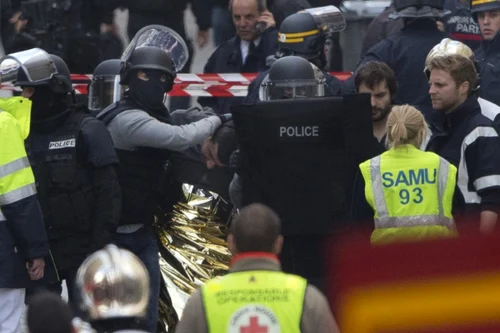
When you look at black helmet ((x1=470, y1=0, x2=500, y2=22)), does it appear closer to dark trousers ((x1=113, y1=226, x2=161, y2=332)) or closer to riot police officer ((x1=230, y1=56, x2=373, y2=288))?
riot police officer ((x1=230, y1=56, x2=373, y2=288))

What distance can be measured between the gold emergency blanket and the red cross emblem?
3.74m

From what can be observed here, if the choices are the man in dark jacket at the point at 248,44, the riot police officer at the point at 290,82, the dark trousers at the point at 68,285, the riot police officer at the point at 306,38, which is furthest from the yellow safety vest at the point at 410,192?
the man in dark jacket at the point at 248,44

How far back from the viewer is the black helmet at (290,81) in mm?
8484

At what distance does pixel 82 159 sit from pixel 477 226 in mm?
2297

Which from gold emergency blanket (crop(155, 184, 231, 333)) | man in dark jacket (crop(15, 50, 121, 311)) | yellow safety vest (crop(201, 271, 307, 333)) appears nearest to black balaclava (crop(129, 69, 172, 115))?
man in dark jacket (crop(15, 50, 121, 311))

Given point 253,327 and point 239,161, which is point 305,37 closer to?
point 239,161

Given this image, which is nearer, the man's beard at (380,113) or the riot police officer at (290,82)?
the man's beard at (380,113)

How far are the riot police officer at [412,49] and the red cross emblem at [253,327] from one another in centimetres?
389

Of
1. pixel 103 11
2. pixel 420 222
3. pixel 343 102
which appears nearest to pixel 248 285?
pixel 420 222

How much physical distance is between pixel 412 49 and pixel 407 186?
2192 millimetres

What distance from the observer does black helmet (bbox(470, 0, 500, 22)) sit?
947cm

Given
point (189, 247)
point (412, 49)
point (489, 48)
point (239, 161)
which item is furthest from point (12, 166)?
point (489, 48)

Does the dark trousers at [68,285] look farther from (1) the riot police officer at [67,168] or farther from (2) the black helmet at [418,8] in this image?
(2) the black helmet at [418,8]

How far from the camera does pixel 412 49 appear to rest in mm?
9359
